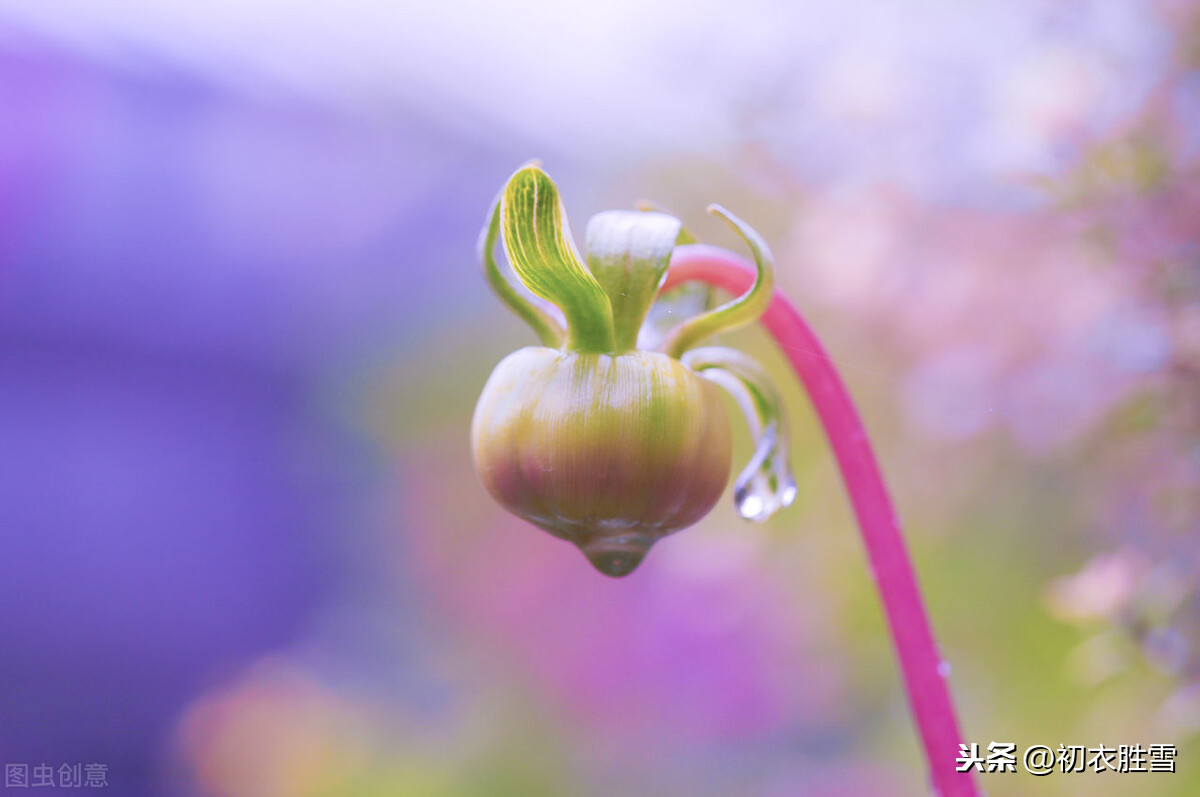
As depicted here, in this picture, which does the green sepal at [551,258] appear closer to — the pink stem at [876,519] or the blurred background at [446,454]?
the pink stem at [876,519]

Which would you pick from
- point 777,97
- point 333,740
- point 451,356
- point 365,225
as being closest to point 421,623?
point 333,740

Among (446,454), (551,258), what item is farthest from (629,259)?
(446,454)

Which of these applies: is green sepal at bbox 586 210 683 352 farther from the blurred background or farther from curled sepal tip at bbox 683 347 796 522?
the blurred background

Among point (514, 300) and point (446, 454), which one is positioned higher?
point (446, 454)

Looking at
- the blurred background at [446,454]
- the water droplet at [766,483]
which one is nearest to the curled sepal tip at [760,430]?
the water droplet at [766,483]

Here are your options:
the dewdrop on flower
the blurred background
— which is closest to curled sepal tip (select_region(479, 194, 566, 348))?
the dewdrop on flower

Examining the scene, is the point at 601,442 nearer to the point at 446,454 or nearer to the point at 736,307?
the point at 736,307
